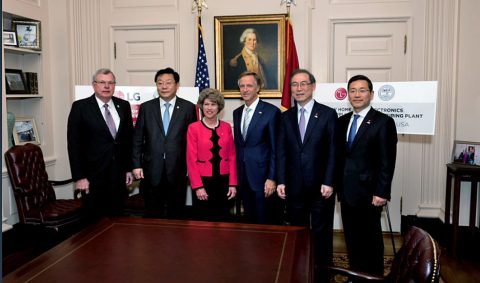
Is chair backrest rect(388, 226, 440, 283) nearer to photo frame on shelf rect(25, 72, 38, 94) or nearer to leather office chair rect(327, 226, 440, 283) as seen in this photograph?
leather office chair rect(327, 226, 440, 283)

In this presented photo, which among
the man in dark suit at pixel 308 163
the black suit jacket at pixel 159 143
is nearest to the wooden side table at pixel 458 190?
the man in dark suit at pixel 308 163

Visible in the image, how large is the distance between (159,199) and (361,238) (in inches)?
62.0

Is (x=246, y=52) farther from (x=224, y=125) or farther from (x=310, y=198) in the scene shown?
(x=310, y=198)

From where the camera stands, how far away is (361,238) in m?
2.84

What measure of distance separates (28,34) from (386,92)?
371 cm

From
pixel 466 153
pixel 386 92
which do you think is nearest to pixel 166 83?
pixel 386 92

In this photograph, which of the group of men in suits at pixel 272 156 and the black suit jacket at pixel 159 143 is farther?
the black suit jacket at pixel 159 143

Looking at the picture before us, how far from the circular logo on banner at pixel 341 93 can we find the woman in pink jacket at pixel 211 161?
1.22 meters

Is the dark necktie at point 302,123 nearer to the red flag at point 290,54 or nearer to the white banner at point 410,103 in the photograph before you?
the white banner at point 410,103

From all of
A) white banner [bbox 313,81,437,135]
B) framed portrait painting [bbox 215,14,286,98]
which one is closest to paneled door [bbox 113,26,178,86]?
framed portrait painting [bbox 215,14,286,98]

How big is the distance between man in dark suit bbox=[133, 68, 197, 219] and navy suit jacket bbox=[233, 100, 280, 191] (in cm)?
51

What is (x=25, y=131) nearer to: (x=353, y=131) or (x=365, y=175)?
(x=353, y=131)

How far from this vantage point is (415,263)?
4.95 ft

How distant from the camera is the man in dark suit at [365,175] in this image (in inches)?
109
